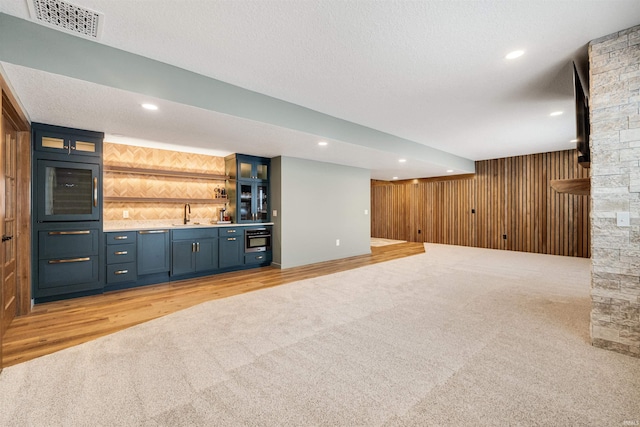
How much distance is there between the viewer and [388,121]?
458cm

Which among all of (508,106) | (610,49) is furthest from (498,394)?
(508,106)

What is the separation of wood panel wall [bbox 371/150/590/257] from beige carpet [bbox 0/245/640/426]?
15.2 ft

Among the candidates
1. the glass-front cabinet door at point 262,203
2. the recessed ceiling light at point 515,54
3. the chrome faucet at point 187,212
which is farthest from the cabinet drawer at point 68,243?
the recessed ceiling light at point 515,54

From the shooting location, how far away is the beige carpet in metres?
1.61

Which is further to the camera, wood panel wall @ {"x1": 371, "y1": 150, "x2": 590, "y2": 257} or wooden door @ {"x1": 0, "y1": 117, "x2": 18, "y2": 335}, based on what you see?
wood panel wall @ {"x1": 371, "y1": 150, "x2": 590, "y2": 257}

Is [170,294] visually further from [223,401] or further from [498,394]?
[498,394]

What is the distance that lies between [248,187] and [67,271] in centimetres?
312

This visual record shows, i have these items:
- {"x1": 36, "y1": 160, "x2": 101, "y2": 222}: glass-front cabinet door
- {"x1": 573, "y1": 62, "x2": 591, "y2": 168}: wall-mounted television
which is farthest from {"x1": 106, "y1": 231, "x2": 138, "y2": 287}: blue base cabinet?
{"x1": 573, "y1": 62, "x2": 591, "y2": 168}: wall-mounted television

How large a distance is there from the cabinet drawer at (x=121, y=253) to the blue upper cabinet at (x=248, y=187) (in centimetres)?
185

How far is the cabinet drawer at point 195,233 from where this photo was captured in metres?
4.76

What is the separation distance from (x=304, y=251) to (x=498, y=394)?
4543 millimetres

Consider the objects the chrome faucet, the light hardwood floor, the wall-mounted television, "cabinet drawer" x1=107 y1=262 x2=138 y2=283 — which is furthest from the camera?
the chrome faucet

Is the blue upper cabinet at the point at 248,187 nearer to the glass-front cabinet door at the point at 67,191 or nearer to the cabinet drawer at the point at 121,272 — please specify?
the cabinet drawer at the point at 121,272

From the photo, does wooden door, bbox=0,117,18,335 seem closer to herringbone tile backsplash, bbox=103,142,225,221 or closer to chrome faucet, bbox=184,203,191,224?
herringbone tile backsplash, bbox=103,142,225,221
